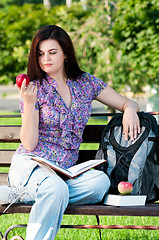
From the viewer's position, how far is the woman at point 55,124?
8.71 ft

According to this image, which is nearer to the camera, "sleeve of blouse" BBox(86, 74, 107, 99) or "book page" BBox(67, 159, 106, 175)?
"book page" BBox(67, 159, 106, 175)

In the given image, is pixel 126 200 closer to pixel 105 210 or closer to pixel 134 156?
pixel 105 210

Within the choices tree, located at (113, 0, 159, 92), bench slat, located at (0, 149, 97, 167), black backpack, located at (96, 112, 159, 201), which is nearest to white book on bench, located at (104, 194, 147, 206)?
black backpack, located at (96, 112, 159, 201)

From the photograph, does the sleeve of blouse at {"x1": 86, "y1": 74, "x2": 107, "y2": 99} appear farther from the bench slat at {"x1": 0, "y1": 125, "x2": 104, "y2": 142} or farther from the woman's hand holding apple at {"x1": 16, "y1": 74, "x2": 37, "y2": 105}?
the woman's hand holding apple at {"x1": 16, "y1": 74, "x2": 37, "y2": 105}

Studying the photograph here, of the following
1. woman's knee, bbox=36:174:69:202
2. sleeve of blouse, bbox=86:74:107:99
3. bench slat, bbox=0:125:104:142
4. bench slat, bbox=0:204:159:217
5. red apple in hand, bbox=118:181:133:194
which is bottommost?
bench slat, bbox=0:204:159:217

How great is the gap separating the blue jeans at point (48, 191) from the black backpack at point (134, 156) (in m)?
0.20

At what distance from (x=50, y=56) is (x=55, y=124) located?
0.45 meters

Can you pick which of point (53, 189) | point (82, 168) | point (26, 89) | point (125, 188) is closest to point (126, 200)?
point (125, 188)

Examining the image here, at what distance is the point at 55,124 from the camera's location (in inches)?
121

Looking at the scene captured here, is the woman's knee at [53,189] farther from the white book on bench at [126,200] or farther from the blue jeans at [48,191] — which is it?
the white book on bench at [126,200]

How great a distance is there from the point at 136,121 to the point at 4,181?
107 centimetres

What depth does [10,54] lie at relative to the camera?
34.6 feet

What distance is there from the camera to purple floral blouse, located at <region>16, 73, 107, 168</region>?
3049 mm

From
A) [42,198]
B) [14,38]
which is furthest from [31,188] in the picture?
[14,38]
